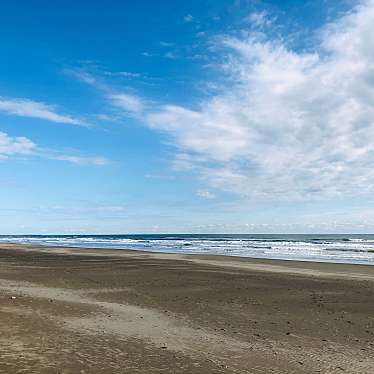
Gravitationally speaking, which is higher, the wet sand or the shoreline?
the shoreline

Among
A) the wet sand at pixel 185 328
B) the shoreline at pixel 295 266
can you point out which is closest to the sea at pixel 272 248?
the shoreline at pixel 295 266

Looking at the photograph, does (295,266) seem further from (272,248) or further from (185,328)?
(272,248)

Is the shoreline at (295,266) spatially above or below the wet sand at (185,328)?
above

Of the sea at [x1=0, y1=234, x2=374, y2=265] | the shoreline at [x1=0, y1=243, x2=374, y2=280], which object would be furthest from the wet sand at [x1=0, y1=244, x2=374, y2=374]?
the sea at [x1=0, y1=234, x2=374, y2=265]

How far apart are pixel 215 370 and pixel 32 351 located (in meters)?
3.76

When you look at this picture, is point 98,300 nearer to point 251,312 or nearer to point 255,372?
point 251,312

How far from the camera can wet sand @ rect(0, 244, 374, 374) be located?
848cm

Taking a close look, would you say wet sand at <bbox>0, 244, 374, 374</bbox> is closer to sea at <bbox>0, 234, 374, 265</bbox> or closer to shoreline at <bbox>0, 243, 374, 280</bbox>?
shoreline at <bbox>0, 243, 374, 280</bbox>

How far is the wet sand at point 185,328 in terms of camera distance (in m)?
8.48

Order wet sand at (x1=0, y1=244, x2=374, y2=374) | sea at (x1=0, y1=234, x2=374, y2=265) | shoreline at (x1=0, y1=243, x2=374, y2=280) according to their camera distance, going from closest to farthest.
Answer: wet sand at (x1=0, y1=244, x2=374, y2=374), shoreline at (x1=0, y1=243, x2=374, y2=280), sea at (x1=0, y1=234, x2=374, y2=265)

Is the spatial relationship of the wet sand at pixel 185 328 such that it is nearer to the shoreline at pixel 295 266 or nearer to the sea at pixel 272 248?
the shoreline at pixel 295 266

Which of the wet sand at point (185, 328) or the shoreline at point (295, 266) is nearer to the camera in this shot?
the wet sand at point (185, 328)

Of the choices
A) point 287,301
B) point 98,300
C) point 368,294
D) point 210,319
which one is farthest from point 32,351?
point 368,294

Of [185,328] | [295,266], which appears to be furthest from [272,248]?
[185,328]
